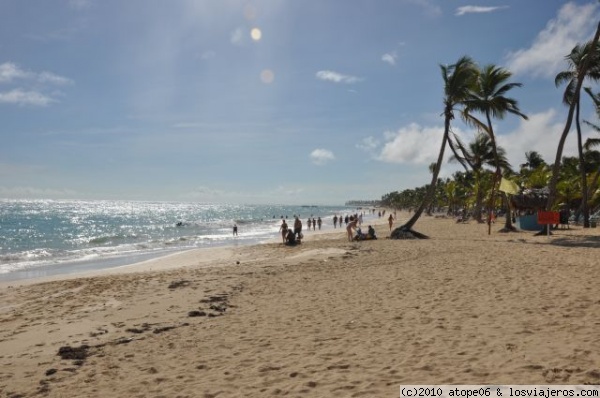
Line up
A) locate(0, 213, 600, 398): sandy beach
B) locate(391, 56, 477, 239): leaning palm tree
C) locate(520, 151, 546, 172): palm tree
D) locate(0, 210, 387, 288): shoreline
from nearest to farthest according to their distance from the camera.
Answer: locate(0, 213, 600, 398): sandy beach, locate(0, 210, 387, 288): shoreline, locate(391, 56, 477, 239): leaning palm tree, locate(520, 151, 546, 172): palm tree

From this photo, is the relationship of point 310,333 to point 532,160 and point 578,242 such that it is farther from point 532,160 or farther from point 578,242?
point 532,160

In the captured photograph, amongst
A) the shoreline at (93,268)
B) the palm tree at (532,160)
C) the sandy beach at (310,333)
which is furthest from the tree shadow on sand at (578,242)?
the palm tree at (532,160)

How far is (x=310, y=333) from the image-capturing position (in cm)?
680

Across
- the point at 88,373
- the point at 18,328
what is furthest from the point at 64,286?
the point at 88,373

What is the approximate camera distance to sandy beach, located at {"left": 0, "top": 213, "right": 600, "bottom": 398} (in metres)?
4.96

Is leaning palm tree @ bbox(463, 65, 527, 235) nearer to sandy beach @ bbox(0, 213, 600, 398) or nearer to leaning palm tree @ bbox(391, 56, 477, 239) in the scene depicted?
leaning palm tree @ bbox(391, 56, 477, 239)

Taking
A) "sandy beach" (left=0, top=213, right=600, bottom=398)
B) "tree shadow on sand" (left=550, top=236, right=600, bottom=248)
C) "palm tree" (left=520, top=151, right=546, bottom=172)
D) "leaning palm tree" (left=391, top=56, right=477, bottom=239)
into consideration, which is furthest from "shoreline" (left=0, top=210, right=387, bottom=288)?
"palm tree" (left=520, top=151, right=546, bottom=172)

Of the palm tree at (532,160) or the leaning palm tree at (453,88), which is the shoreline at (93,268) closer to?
the leaning palm tree at (453,88)

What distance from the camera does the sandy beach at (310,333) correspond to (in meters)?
4.96

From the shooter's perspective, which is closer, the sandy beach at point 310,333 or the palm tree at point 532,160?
the sandy beach at point 310,333

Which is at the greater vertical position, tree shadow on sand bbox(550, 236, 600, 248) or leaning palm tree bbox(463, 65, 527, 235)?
leaning palm tree bbox(463, 65, 527, 235)

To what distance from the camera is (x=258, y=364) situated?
5.59 metres

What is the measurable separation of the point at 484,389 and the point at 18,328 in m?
8.45

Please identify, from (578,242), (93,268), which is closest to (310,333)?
(578,242)
